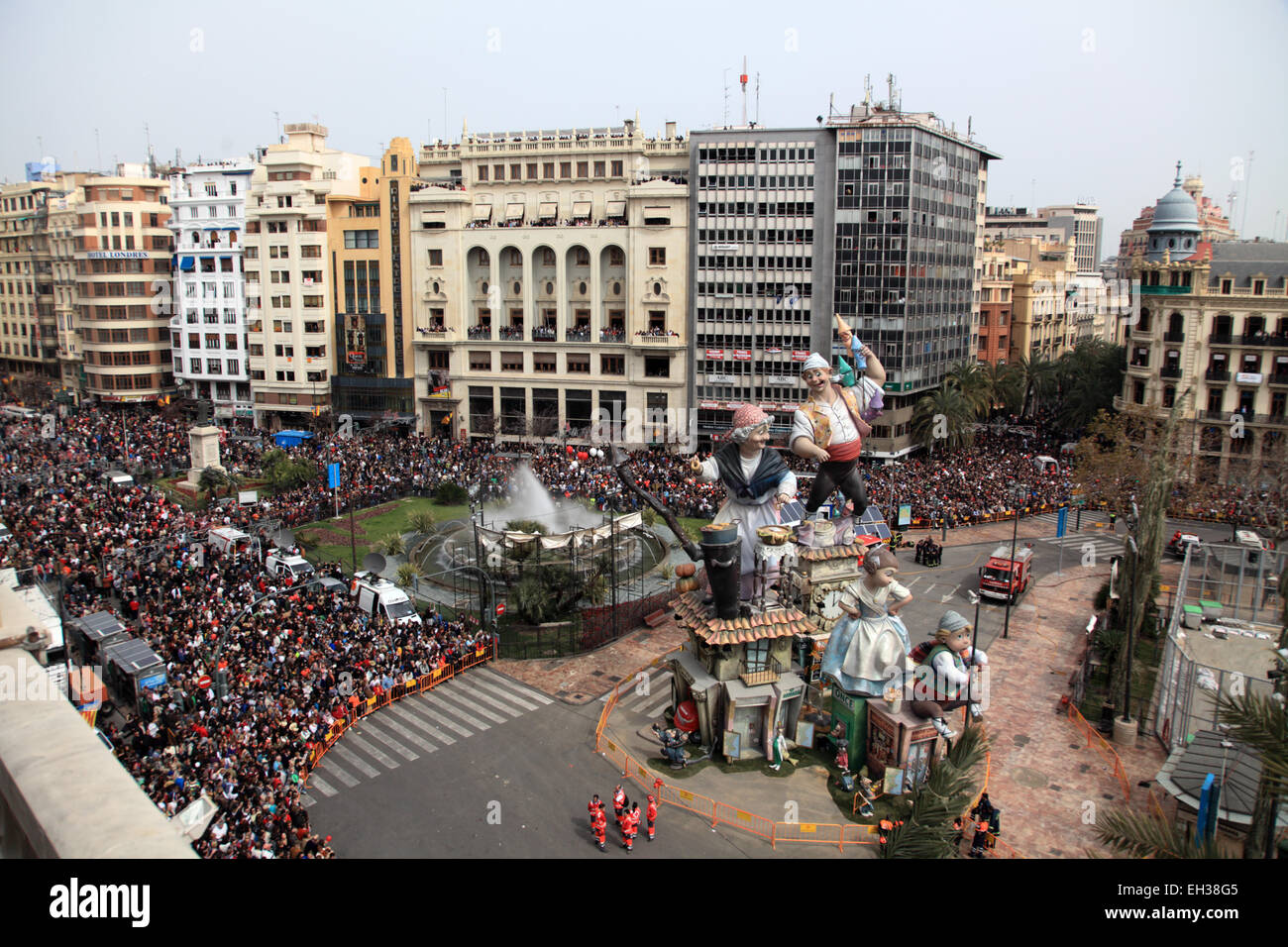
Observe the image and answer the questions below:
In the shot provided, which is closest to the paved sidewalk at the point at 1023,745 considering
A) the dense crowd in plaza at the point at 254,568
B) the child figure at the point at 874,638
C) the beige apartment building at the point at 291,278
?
the child figure at the point at 874,638

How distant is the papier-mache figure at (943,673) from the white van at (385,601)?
19154 millimetres

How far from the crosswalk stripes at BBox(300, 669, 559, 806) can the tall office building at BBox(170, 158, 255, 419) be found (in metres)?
63.9

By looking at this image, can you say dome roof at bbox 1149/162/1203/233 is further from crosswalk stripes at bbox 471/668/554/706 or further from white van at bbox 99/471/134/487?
white van at bbox 99/471/134/487

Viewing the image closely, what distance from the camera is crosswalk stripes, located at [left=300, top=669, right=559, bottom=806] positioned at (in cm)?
2711

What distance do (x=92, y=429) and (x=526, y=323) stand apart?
114 ft

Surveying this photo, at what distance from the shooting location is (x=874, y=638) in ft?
83.6

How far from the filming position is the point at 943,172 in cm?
7269

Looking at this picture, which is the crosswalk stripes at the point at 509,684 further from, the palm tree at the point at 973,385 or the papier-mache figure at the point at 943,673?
the palm tree at the point at 973,385

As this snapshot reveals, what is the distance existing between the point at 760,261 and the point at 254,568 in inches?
1798

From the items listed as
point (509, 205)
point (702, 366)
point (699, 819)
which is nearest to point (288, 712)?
point (699, 819)

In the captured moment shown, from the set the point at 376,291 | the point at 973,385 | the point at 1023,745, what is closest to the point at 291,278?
the point at 376,291

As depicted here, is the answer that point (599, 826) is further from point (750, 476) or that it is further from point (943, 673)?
point (750, 476)

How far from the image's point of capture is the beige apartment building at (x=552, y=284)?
74562 millimetres

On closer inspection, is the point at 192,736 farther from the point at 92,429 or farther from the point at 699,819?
the point at 92,429
